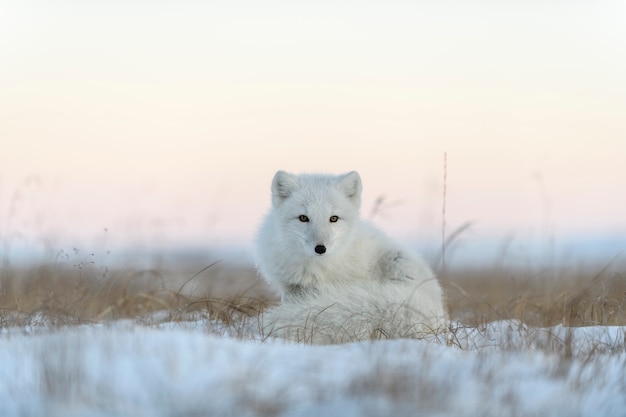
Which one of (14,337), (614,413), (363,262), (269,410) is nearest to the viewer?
(269,410)

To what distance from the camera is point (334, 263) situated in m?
5.09

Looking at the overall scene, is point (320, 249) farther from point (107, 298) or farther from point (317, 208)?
point (107, 298)

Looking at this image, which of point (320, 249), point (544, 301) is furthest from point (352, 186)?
point (544, 301)

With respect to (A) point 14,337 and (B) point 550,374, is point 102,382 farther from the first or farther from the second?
(B) point 550,374

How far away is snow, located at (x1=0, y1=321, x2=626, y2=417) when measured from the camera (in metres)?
2.28

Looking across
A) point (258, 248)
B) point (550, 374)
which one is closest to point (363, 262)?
point (258, 248)

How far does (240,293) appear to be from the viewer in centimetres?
581

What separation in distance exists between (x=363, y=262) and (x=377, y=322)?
3.48 feet

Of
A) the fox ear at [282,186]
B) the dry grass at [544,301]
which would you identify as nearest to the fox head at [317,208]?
the fox ear at [282,186]

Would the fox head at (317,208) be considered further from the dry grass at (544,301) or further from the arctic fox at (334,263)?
the dry grass at (544,301)

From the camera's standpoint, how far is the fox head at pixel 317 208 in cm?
490

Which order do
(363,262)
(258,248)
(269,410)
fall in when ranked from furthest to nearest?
(258,248) < (363,262) < (269,410)

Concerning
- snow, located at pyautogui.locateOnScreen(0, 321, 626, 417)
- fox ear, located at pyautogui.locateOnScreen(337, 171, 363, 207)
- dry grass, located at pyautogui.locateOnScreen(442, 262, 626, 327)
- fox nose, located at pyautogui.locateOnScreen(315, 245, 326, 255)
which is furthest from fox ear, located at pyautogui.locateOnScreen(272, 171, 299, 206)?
snow, located at pyautogui.locateOnScreen(0, 321, 626, 417)

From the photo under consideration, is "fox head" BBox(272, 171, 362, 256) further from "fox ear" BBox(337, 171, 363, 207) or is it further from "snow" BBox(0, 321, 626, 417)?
"snow" BBox(0, 321, 626, 417)
